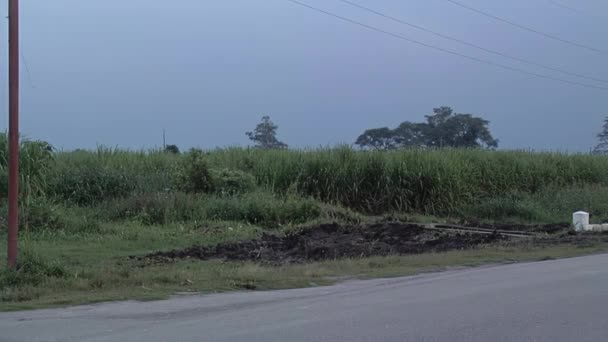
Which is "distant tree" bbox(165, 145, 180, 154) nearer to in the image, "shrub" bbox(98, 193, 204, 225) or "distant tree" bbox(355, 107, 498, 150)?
"shrub" bbox(98, 193, 204, 225)

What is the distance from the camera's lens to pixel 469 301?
37.0 ft

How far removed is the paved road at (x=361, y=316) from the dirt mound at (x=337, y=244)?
502cm

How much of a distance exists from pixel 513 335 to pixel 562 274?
18.6ft

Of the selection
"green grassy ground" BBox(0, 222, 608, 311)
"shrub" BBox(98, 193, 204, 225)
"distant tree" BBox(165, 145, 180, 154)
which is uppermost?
"distant tree" BBox(165, 145, 180, 154)

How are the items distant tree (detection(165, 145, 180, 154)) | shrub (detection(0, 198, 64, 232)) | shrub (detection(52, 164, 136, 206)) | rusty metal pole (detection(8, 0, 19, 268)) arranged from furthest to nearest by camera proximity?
distant tree (detection(165, 145, 180, 154)), shrub (detection(52, 164, 136, 206)), shrub (detection(0, 198, 64, 232)), rusty metal pole (detection(8, 0, 19, 268))

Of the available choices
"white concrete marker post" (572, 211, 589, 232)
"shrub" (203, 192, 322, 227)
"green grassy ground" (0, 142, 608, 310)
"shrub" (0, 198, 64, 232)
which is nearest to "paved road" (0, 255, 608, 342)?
"green grassy ground" (0, 142, 608, 310)

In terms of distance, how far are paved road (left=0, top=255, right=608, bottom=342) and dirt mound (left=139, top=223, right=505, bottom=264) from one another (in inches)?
198

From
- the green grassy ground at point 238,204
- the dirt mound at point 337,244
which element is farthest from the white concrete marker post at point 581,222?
the green grassy ground at point 238,204

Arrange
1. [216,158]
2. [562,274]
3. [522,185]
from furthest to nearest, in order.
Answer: [522,185] → [216,158] → [562,274]

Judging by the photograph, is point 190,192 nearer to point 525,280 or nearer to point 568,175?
point 525,280

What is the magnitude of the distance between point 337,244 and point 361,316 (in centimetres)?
988

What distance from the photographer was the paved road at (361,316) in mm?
9094

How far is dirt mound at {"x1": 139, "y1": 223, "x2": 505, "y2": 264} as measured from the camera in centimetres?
1814

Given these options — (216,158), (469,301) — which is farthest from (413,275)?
(216,158)
